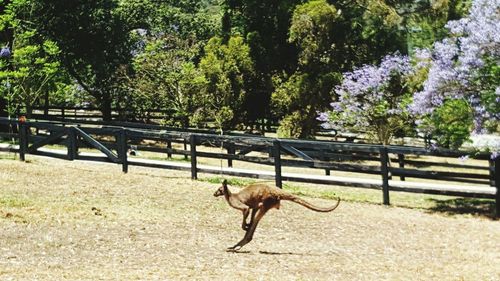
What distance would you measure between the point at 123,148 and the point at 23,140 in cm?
413

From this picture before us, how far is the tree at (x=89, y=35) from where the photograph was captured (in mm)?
35375

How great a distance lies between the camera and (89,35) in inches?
1433

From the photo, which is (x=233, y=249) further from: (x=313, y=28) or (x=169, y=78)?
(x=313, y=28)

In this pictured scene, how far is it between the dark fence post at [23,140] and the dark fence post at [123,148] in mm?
3828

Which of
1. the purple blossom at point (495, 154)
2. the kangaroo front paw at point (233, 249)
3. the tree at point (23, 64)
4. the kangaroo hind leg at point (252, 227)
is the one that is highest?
the tree at point (23, 64)

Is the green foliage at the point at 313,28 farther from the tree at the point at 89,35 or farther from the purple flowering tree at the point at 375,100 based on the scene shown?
the tree at the point at 89,35

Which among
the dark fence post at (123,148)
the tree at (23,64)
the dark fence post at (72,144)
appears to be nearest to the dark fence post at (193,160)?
the dark fence post at (123,148)

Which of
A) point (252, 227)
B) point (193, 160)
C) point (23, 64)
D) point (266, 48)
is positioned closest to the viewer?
point (252, 227)

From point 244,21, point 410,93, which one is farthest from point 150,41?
point 410,93

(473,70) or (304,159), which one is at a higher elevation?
(473,70)

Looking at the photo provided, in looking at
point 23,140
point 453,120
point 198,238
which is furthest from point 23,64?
point 198,238

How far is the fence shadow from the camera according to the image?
1692cm

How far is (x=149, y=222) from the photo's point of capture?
13102 mm

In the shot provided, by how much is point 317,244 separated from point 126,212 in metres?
4.33
